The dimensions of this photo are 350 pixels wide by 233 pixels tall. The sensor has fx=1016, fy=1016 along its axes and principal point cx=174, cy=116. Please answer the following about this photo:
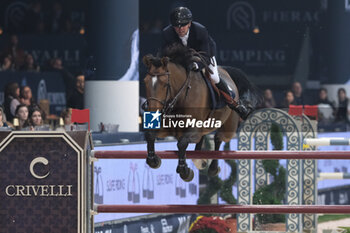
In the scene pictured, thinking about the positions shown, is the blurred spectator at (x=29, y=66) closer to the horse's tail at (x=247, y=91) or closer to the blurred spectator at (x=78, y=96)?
the blurred spectator at (x=78, y=96)

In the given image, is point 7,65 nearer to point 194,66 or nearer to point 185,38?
point 185,38

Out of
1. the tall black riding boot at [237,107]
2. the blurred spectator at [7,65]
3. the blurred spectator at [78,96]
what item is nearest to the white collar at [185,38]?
the tall black riding boot at [237,107]

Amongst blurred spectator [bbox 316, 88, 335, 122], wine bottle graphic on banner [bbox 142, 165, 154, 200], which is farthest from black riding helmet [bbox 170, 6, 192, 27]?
blurred spectator [bbox 316, 88, 335, 122]

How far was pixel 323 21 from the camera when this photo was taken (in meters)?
17.3

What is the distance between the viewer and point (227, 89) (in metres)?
8.53

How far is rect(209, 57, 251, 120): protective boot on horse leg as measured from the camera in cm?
839

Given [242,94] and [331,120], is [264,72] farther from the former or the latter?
[242,94]

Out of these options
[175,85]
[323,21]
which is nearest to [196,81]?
[175,85]

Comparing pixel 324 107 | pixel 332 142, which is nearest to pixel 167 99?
pixel 332 142

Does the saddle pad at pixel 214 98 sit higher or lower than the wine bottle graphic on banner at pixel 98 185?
higher

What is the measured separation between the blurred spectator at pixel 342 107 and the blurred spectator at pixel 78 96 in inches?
149

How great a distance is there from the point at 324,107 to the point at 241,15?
533 centimetres

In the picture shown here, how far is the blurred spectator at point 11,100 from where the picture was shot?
499 inches

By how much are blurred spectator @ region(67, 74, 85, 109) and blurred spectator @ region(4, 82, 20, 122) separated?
770mm
